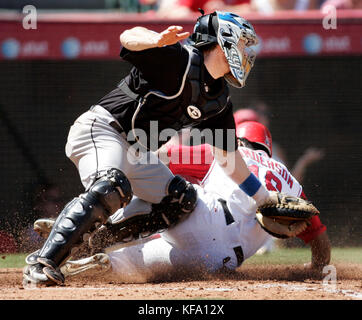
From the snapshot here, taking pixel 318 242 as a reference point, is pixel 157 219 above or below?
above

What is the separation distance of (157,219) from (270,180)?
81cm

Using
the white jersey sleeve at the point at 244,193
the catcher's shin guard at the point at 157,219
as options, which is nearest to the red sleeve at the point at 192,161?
the white jersey sleeve at the point at 244,193

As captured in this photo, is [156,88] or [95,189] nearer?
[95,189]

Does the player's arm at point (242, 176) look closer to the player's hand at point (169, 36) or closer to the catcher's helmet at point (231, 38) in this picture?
the catcher's helmet at point (231, 38)

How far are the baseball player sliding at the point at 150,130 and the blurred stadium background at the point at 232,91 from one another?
1.90 metres

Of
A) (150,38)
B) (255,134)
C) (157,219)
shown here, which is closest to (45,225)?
(157,219)

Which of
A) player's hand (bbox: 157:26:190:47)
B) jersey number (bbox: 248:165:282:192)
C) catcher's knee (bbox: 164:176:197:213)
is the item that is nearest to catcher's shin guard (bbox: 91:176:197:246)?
catcher's knee (bbox: 164:176:197:213)

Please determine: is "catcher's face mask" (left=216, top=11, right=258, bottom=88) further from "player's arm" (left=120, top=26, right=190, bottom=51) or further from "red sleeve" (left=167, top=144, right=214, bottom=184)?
"red sleeve" (left=167, top=144, right=214, bottom=184)

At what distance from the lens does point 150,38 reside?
133 inches

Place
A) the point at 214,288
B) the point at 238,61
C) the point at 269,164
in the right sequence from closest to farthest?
1. the point at 214,288
2. the point at 238,61
3. the point at 269,164

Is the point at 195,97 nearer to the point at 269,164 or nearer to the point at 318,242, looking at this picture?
the point at 269,164

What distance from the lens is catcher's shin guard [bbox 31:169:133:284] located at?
3.32m
